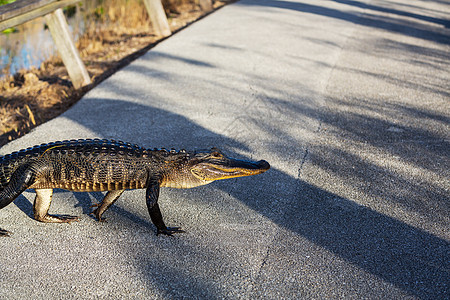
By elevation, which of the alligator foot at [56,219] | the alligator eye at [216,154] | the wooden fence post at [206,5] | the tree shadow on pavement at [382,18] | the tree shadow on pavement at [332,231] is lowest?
the tree shadow on pavement at [382,18]

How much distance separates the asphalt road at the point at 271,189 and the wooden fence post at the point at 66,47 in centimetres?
53

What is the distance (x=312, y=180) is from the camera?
12.7ft

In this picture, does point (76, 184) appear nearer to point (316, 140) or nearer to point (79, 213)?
point (79, 213)

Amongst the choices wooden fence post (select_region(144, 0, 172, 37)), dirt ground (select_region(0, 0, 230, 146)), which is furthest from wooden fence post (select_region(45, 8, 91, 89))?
wooden fence post (select_region(144, 0, 172, 37))

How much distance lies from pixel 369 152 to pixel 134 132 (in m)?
2.57

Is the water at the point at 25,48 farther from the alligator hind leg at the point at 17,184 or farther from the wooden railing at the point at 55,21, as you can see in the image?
the alligator hind leg at the point at 17,184

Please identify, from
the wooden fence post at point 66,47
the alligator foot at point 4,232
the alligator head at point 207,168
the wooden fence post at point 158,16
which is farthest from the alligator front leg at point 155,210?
the wooden fence post at point 158,16

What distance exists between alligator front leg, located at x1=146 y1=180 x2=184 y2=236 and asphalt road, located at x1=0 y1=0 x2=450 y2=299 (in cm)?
7

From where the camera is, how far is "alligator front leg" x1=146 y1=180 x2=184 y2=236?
306cm

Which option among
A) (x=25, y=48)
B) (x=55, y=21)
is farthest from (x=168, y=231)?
(x=25, y=48)

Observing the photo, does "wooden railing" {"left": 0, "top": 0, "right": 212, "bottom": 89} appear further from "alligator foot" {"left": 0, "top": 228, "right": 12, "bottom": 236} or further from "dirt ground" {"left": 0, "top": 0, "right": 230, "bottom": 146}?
"alligator foot" {"left": 0, "top": 228, "right": 12, "bottom": 236}

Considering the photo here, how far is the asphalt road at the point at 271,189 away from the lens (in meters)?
2.76

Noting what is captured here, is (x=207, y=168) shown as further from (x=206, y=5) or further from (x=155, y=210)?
(x=206, y=5)

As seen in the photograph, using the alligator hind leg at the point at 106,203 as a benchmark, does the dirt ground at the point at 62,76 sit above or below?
below
